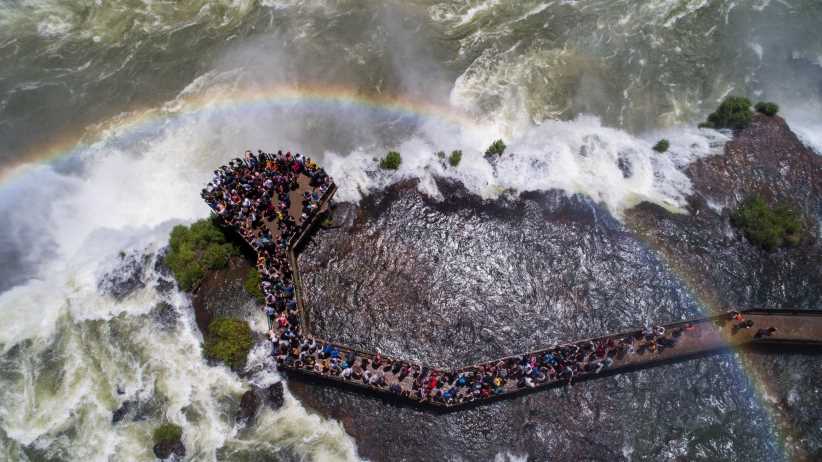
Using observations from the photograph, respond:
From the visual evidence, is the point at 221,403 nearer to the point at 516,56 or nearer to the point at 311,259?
the point at 311,259

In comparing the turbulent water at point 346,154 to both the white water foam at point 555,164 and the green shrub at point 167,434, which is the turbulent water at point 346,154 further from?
the green shrub at point 167,434

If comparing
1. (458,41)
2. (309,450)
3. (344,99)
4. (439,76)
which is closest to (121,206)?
(344,99)

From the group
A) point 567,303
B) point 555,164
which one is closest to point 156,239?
point 567,303

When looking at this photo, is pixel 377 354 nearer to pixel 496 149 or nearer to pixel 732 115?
pixel 496 149

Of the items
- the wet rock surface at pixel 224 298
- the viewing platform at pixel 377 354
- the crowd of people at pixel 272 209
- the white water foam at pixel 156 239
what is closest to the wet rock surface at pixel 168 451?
the white water foam at pixel 156 239

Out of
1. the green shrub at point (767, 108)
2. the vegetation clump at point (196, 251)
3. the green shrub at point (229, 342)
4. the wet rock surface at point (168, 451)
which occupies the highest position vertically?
the vegetation clump at point (196, 251)
